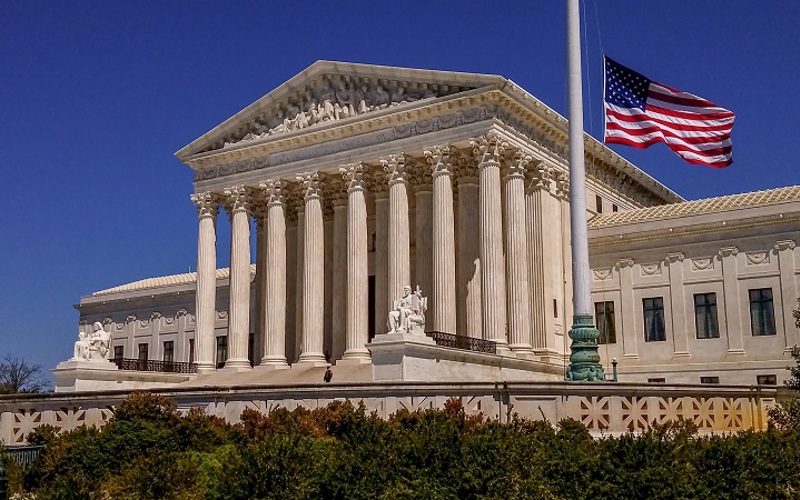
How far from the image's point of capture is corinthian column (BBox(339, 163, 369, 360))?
45.8 meters

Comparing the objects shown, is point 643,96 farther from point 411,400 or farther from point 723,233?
point 723,233

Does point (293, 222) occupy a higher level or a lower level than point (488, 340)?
higher

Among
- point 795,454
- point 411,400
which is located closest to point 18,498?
point 411,400

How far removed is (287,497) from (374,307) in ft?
119

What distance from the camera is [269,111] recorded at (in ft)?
168

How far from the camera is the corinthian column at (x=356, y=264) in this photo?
45.8 meters

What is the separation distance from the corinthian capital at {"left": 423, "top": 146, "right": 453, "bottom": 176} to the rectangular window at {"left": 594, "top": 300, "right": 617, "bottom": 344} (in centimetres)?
1157

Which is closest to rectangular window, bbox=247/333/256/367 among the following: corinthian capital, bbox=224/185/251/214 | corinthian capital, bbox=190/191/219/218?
corinthian capital, bbox=190/191/219/218

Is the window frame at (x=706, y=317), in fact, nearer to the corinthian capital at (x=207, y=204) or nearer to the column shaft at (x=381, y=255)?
the column shaft at (x=381, y=255)

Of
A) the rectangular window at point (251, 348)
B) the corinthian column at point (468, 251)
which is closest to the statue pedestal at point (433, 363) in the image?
the corinthian column at point (468, 251)

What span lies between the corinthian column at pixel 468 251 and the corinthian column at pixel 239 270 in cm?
1244

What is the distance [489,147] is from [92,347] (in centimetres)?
2106

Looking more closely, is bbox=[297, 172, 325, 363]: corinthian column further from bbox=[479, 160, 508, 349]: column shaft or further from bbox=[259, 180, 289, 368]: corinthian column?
bbox=[479, 160, 508, 349]: column shaft

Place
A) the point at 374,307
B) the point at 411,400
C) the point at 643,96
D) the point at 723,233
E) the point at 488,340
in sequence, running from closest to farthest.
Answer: the point at 411,400, the point at 643,96, the point at 488,340, the point at 723,233, the point at 374,307
